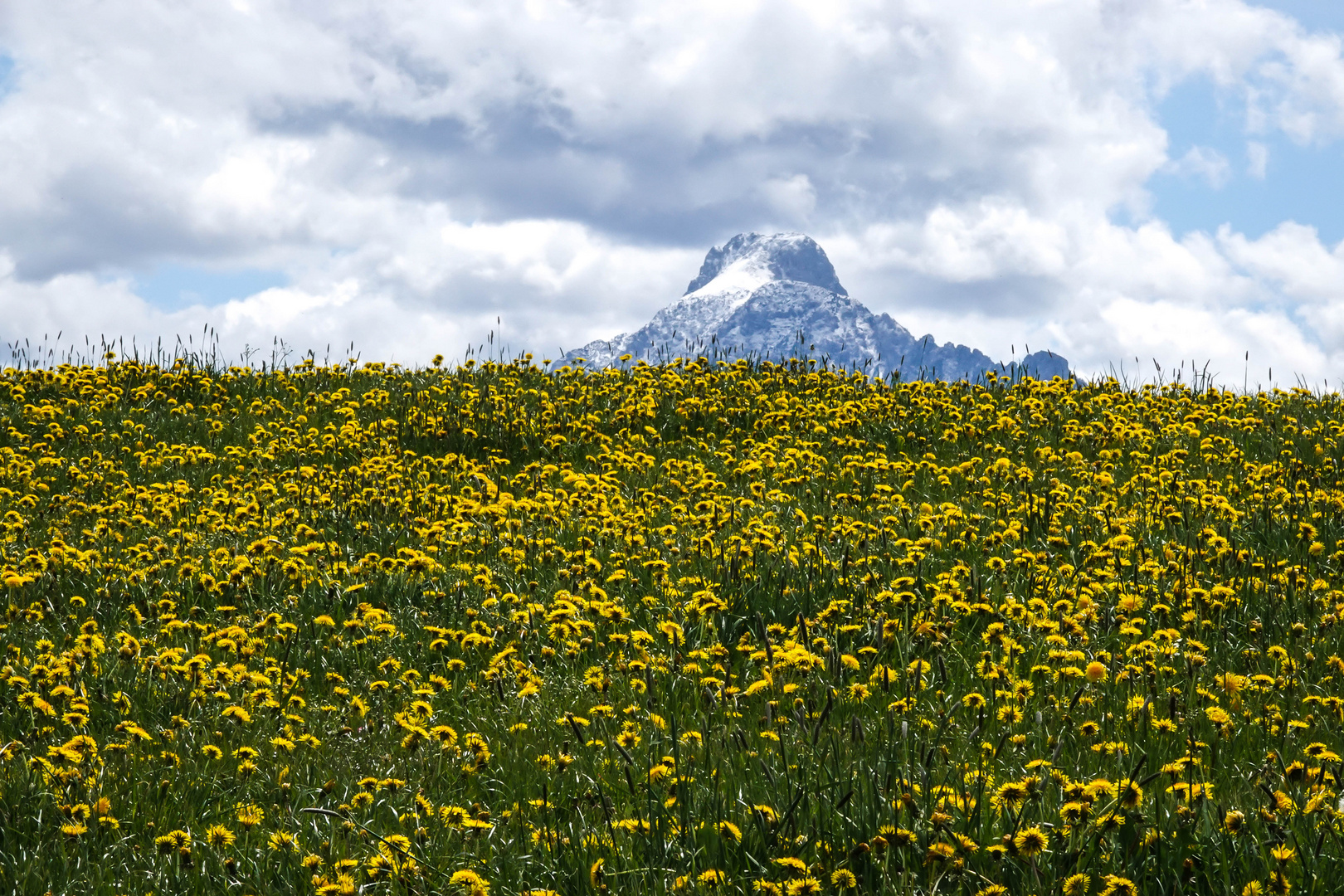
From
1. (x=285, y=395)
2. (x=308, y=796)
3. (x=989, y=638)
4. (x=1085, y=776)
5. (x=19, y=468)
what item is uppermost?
(x=285, y=395)

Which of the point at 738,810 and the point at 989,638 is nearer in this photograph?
the point at 738,810

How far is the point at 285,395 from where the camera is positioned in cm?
1323

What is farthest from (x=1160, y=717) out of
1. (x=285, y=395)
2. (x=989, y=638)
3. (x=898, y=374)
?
(x=285, y=395)

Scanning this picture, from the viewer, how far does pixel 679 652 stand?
5.42 m

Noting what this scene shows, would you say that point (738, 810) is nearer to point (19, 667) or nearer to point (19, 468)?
point (19, 667)

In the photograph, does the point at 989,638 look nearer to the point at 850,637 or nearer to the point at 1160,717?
the point at 850,637

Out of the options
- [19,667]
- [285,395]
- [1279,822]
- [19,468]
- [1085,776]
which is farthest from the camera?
[285,395]

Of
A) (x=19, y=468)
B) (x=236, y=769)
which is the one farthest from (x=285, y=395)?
(x=236, y=769)

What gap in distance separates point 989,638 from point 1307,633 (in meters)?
1.74

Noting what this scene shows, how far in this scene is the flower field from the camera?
3.29 meters

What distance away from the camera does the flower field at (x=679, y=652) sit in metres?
3.29

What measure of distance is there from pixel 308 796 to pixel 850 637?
2962mm

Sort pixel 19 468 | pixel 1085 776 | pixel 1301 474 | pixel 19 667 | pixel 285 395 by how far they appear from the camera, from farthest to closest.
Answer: pixel 285 395 < pixel 19 468 < pixel 1301 474 < pixel 19 667 < pixel 1085 776

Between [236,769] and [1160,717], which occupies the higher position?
[1160,717]
